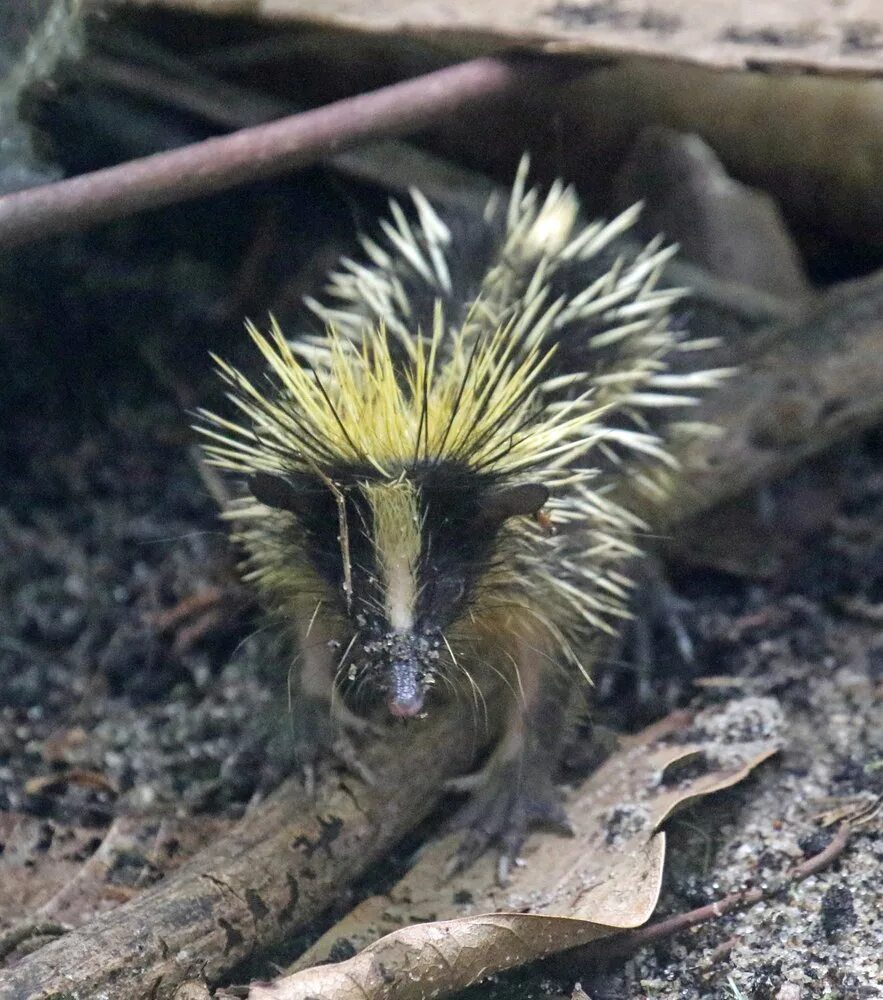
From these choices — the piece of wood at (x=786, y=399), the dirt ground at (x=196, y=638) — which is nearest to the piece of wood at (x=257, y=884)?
the dirt ground at (x=196, y=638)

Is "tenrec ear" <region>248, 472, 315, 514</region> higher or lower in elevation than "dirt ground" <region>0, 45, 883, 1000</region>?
higher

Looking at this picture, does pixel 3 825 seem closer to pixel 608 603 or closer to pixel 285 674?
pixel 285 674

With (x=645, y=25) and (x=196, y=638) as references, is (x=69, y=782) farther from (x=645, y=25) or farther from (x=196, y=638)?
(x=645, y=25)

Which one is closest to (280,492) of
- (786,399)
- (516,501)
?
(516,501)

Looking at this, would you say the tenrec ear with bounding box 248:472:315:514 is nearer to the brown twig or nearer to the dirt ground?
the dirt ground

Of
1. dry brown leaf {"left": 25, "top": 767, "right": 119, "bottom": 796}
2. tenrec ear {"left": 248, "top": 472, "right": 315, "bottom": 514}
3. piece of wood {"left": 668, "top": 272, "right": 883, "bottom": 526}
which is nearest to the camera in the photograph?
tenrec ear {"left": 248, "top": 472, "right": 315, "bottom": 514}

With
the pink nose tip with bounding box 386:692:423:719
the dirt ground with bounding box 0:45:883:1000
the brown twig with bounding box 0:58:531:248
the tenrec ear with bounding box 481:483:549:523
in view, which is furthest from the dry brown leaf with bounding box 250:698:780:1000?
the brown twig with bounding box 0:58:531:248

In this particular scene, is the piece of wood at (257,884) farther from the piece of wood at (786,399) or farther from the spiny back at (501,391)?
the piece of wood at (786,399)
